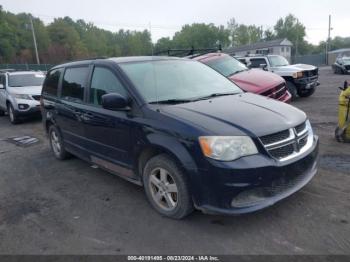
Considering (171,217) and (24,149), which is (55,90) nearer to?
(24,149)

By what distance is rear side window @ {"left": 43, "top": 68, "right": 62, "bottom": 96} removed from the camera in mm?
5902

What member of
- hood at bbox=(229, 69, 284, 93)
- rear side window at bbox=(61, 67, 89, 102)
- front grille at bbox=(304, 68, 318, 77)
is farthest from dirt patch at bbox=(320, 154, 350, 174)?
front grille at bbox=(304, 68, 318, 77)

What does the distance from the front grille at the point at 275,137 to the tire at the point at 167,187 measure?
33.9 inches

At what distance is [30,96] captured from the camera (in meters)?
10.5

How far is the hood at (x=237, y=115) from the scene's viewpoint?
3.26 meters

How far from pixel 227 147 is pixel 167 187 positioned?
89cm

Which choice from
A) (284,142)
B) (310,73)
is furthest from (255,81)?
(284,142)

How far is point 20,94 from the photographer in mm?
10508

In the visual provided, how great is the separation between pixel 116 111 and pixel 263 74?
18.1ft

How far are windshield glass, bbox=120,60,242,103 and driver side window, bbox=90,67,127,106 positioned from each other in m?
0.18

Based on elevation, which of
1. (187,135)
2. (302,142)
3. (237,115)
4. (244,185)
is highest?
(237,115)

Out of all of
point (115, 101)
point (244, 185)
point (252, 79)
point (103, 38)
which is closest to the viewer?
point (244, 185)

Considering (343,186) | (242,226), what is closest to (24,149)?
(242,226)

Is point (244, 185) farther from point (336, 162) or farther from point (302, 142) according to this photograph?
point (336, 162)
